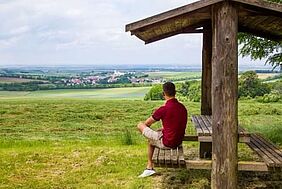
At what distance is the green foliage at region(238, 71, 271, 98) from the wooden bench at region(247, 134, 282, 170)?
881cm

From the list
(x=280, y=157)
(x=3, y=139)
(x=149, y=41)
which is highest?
(x=149, y=41)

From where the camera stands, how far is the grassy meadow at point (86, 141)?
682 centimetres

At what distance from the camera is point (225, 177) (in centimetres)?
527

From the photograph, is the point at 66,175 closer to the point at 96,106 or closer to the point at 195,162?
the point at 195,162

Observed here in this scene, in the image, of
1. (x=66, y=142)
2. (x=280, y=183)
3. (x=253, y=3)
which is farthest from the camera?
(x=66, y=142)

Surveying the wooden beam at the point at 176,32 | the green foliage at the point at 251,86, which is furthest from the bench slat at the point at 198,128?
the green foliage at the point at 251,86

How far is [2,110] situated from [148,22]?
11.8 m

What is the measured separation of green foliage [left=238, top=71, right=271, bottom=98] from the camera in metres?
15.9

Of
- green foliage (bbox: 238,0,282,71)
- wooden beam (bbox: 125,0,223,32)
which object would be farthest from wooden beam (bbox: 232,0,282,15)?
green foliage (bbox: 238,0,282,71)

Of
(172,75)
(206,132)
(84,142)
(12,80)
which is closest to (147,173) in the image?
(206,132)

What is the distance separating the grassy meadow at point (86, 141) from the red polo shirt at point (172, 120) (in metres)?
0.69

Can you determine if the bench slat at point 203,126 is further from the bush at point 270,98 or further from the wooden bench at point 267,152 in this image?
the bush at point 270,98

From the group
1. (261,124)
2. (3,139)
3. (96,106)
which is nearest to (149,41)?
(3,139)

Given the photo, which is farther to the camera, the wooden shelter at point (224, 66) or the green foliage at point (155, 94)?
the green foliage at point (155, 94)
